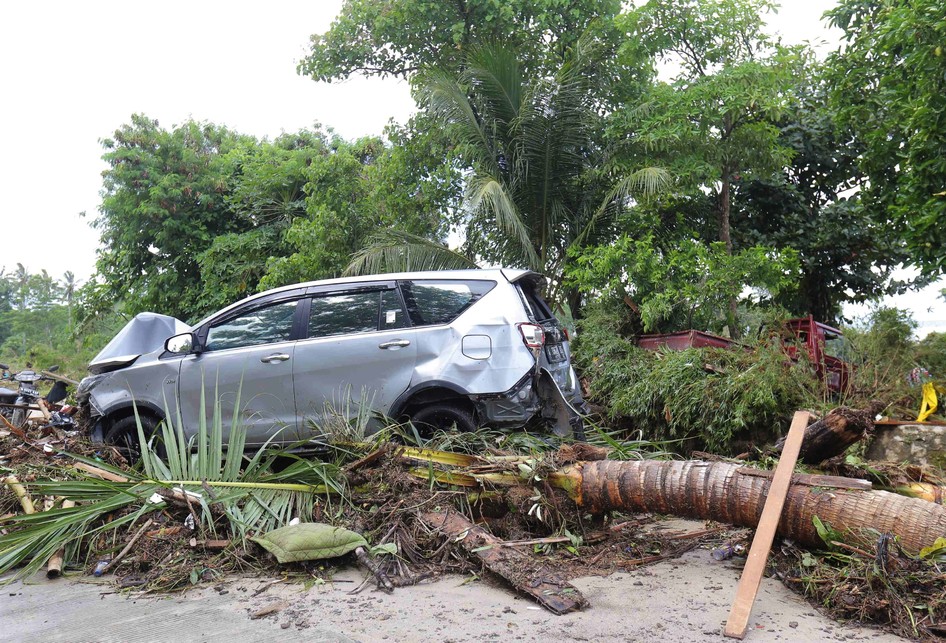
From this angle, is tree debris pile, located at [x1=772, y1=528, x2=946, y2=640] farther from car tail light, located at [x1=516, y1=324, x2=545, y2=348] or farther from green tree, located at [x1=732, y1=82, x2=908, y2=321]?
green tree, located at [x1=732, y1=82, x2=908, y2=321]

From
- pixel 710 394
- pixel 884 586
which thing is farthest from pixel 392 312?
pixel 884 586

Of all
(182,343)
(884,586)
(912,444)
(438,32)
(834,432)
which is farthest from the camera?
(438,32)

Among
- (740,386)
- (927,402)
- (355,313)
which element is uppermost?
(355,313)

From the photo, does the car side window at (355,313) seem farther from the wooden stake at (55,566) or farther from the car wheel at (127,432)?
the wooden stake at (55,566)

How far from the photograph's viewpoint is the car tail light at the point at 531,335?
19.4ft

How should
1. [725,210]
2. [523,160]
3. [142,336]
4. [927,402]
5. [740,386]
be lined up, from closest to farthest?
[740,386]
[927,402]
[142,336]
[523,160]
[725,210]

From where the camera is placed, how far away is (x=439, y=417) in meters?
6.01

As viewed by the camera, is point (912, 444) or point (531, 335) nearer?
point (531, 335)

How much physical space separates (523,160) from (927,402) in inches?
288

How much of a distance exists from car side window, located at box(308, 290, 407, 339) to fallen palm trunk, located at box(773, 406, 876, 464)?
10.8 ft

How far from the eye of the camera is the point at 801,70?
13.0m

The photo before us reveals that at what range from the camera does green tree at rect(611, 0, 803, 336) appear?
449 inches

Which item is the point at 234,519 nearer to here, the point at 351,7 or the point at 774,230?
the point at 774,230

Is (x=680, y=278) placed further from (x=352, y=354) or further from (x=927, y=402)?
(x=352, y=354)
